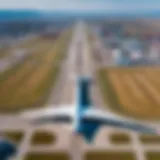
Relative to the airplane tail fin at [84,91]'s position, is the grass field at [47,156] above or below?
below

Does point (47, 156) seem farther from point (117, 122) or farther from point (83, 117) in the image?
point (117, 122)

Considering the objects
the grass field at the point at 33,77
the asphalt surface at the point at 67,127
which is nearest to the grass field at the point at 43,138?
the asphalt surface at the point at 67,127

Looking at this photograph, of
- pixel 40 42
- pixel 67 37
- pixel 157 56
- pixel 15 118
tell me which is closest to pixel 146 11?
pixel 157 56

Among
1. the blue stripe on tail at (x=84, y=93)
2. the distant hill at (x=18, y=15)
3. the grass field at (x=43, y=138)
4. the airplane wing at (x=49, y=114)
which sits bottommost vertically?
the grass field at (x=43, y=138)

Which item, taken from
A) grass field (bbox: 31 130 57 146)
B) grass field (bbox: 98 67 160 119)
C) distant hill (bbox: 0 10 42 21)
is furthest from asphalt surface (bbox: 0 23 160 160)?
distant hill (bbox: 0 10 42 21)

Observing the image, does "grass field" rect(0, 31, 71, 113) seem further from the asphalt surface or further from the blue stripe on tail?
the blue stripe on tail

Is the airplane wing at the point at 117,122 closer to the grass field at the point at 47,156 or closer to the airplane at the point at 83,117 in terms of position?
the airplane at the point at 83,117
